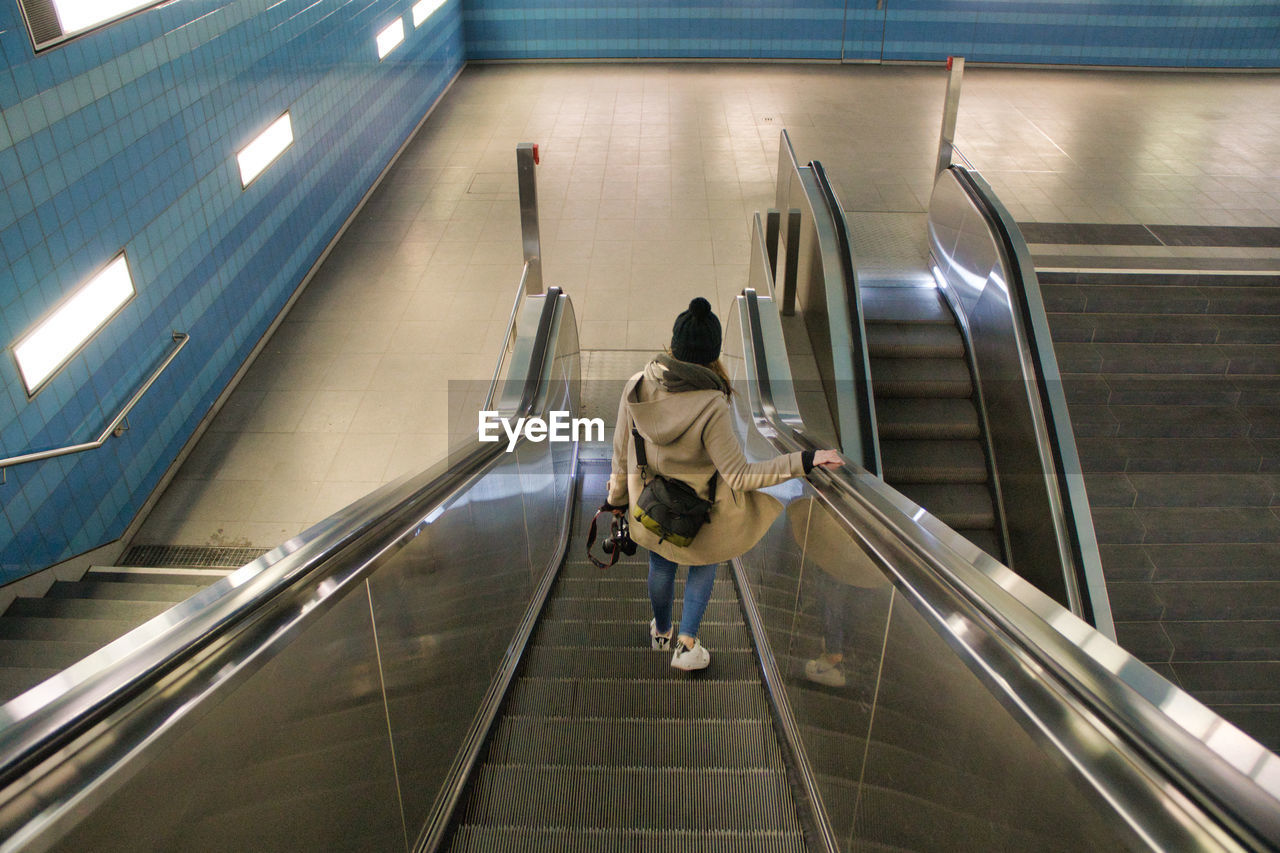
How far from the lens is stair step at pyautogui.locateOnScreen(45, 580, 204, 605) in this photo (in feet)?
13.4

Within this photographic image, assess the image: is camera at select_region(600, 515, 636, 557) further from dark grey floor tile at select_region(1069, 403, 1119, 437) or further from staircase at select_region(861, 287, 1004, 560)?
dark grey floor tile at select_region(1069, 403, 1119, 437)

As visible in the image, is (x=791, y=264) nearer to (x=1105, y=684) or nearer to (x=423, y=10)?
(x=1105, y=684)

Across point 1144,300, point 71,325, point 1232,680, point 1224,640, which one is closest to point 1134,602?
point 1224,640

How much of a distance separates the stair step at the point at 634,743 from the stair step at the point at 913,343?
353 cm

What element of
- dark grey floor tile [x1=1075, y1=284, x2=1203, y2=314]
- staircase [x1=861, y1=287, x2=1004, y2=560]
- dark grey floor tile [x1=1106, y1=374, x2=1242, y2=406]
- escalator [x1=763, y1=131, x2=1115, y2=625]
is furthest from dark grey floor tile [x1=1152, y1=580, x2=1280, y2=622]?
dark grey floor tile [x1=1075, y1=284, x2=1203, y2=314]

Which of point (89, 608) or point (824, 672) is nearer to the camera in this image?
point (824, 672)

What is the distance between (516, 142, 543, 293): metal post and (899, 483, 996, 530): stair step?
2.95 meters

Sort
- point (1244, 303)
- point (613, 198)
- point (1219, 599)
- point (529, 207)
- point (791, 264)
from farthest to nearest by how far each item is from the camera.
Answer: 1. point (613, 198)
2. point (791, 264)
3. point (1244, 303)
4. point (529, 207)
5. point (1219, 599)

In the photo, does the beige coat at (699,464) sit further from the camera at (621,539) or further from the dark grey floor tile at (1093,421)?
the dark grey floor tile at (1093,421)

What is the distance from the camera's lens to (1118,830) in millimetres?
920

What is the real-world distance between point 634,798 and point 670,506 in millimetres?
830

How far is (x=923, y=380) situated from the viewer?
551 cm

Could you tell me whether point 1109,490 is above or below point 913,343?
below

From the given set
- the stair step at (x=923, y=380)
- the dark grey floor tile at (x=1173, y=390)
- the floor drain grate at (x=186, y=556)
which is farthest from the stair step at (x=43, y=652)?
the dark grey floor tile at (x=1173, y=390)
